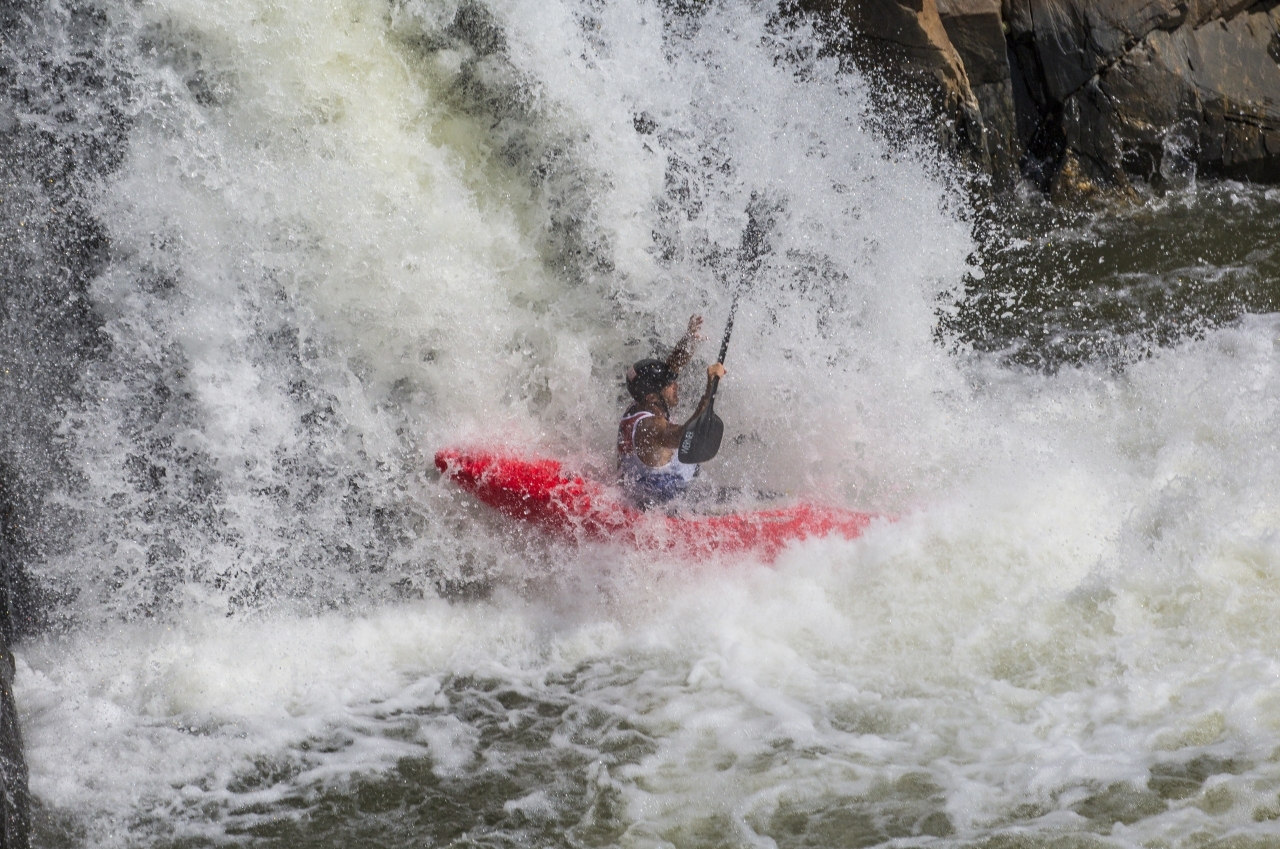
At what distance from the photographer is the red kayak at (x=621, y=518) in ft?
13.6

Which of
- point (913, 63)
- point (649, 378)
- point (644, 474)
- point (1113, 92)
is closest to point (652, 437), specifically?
point (644, 474)

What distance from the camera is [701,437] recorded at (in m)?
4.27

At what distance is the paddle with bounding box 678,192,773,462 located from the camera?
14.0 ft

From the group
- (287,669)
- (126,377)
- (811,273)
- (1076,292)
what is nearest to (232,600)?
(287,669)

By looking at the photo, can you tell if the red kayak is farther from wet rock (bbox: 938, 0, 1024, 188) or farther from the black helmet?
wet rock (bbox: 938, 0, 1024, 188)

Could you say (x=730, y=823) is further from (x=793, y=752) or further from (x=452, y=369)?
(x=452, y=369)

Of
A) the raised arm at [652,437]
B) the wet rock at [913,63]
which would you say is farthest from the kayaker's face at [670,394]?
the wet rock at [913,63]

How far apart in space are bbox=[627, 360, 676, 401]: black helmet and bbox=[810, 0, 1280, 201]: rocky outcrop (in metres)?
3.71

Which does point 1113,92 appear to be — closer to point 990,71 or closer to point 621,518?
point 990,71

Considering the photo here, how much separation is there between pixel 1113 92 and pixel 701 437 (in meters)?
4.80

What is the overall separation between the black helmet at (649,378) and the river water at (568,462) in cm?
43

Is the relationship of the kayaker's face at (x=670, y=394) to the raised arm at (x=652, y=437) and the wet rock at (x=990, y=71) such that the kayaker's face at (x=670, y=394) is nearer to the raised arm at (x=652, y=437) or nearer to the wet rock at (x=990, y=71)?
the raised arm at (x=652, y=437)

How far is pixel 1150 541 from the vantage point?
3990mm

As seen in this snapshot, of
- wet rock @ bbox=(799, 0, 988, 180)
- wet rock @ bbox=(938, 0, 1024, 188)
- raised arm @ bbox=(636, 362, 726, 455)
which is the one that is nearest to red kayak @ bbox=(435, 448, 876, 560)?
raised arm @ bbox=(636, 362, 726, 455)
